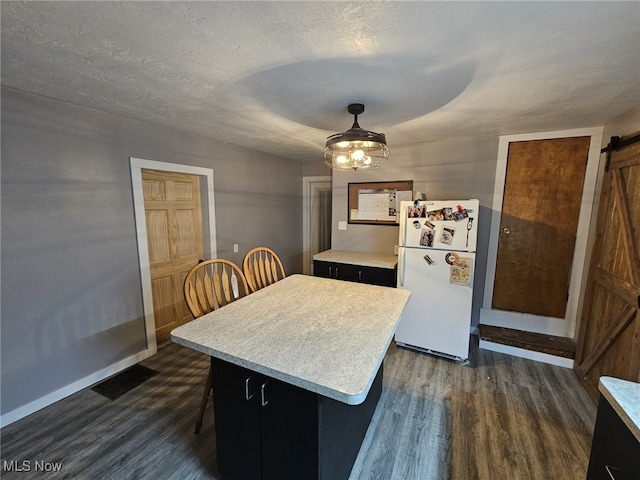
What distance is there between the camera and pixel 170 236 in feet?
9.52

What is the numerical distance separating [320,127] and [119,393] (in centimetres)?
282

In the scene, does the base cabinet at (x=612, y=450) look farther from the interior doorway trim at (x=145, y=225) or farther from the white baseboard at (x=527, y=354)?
the interior doorway trim at (x=145, y=225)

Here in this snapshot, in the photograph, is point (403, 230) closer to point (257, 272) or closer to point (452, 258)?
point (452, 258)

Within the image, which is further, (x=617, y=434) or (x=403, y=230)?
(x=403, y=230)

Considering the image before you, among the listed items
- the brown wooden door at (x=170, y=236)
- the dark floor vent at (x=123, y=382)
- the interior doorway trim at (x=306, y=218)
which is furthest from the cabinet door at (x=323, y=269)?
the dark floor vent at (x=123, y=382)

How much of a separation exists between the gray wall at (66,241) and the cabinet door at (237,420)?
5.17 feet

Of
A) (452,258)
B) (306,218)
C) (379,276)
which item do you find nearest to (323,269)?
(379,276)

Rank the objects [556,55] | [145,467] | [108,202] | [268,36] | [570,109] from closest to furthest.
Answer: [268,36], [556,55], [145,467], [570,109], [108,202]

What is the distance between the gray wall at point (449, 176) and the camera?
9.70 feet

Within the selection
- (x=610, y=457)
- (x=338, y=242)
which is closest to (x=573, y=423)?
(x=610, y=457)

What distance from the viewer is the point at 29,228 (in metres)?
1.84

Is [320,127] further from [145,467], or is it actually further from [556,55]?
[145,467]

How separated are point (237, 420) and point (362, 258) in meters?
2.26

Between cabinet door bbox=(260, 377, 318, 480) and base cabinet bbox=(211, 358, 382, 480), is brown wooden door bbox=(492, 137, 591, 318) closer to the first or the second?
base cabinet bbox=(211, 358, 382, 480)
